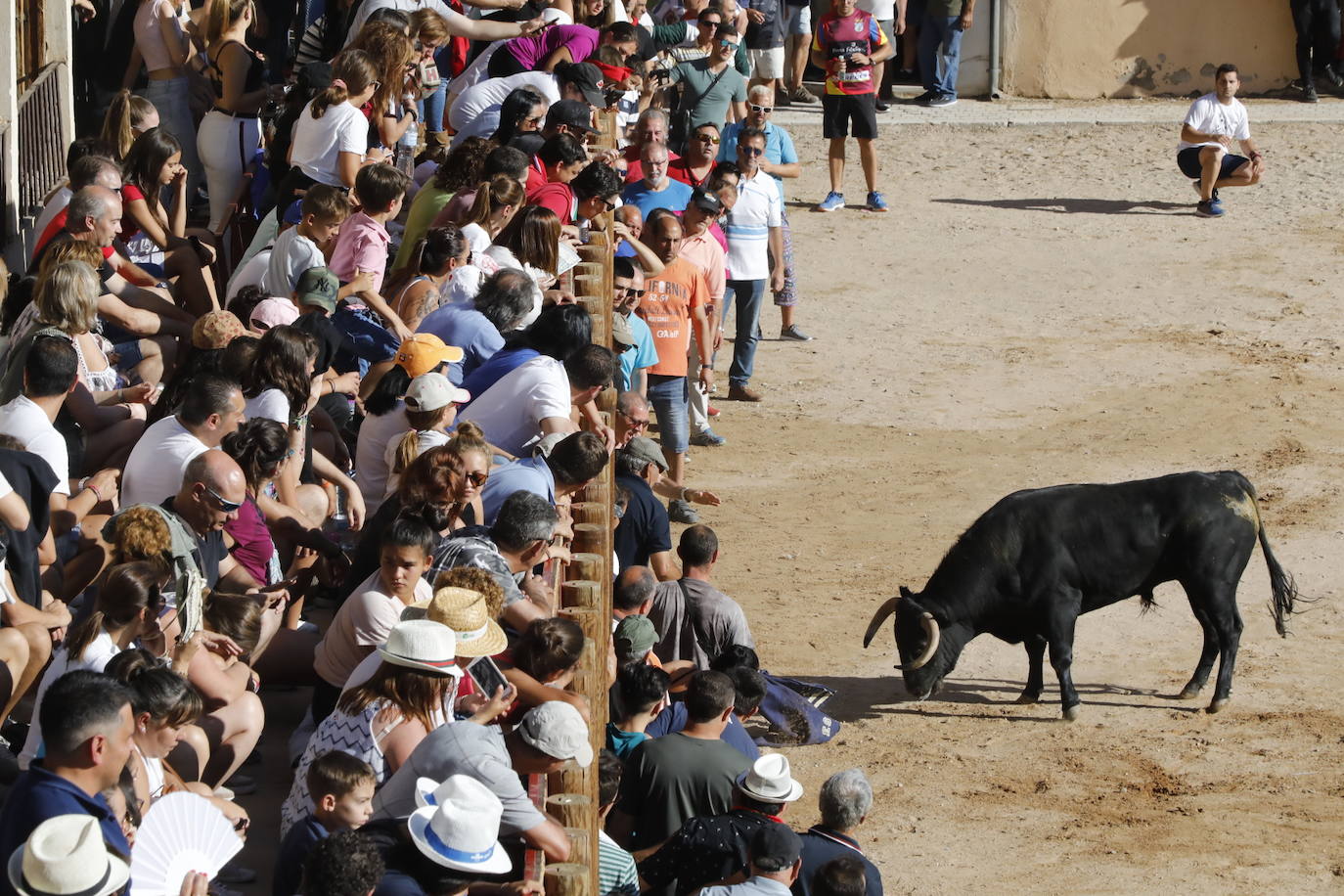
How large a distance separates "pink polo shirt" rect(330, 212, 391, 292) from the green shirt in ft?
3.03

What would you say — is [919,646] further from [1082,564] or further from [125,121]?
[125,121]

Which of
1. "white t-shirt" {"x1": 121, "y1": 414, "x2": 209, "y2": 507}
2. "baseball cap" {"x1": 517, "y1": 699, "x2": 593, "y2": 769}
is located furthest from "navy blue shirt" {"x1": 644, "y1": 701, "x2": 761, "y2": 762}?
"white t-shirt" {"x1": 121, "y1": 414, "x2": 209, "y2": 507}

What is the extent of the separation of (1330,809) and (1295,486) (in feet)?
19.7

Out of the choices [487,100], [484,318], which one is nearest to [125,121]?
[484,318]

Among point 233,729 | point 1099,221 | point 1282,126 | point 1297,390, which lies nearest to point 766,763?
point 233,729

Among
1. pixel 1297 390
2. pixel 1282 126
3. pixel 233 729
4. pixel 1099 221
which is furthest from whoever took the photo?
pixel 1282 126

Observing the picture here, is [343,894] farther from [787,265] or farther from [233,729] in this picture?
[787,265]

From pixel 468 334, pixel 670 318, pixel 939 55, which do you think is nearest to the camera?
pixel 468 334

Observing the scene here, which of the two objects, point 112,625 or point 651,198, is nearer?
point 112,625

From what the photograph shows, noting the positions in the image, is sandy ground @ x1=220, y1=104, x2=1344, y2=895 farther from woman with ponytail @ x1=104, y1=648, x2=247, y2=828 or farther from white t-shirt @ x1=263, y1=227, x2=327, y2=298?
white t-shirt @ x1=263, y1=227, x2=327, y2=298

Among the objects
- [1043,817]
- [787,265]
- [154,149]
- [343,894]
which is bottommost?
[1043,817]

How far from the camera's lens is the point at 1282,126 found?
80.1ft

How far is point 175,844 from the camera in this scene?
16.7 ft

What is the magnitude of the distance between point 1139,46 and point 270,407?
65.6 feet
